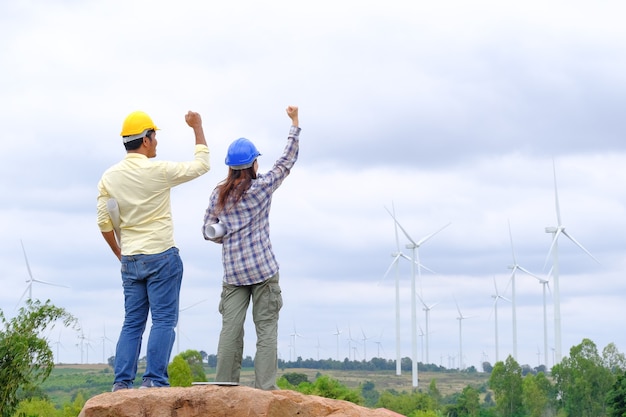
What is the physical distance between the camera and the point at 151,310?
34.0ft

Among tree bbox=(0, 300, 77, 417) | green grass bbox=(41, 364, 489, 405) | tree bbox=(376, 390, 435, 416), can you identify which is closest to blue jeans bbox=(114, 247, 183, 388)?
tree bbox=(0, 300, 77, 417)

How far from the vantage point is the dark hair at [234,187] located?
10602mm

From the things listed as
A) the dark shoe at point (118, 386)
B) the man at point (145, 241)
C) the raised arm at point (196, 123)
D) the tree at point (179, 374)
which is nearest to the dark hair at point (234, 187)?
the man at point (145, 241)

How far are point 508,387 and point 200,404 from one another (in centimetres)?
10595

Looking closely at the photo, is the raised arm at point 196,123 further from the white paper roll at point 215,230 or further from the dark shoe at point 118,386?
the dark shoe at point 118,386

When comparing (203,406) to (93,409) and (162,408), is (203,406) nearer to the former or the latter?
(162,408)

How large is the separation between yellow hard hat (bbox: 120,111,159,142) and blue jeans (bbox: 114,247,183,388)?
1.25 m

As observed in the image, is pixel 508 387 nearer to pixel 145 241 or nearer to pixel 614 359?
pixel 614 359

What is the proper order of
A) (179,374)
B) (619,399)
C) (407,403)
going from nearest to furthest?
(179,374), (619,399), (407,403)

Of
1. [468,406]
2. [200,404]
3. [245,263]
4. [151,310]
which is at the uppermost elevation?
[245,263]

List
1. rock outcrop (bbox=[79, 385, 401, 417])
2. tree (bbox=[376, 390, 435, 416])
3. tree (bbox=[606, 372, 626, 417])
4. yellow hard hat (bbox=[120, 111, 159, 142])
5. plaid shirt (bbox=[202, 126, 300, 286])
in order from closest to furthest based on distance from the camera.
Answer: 1. rock outcrop (bbox=[79, 385, 401, 417])
2. plaid shirt (bbox=[202, 126, 300, 286])
3. yellow hard hat (bbox=[120, 111, 159, 142])
4. tree (bbox=[606, 372, 626, 417])
5. tree (bbox=[376, 390, 435, 416])

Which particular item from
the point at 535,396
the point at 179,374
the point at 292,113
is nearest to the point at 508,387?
the point at 535,396

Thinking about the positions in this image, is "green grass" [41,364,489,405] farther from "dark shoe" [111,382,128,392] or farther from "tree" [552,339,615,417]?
"dark shoe" [111,382,128,392]

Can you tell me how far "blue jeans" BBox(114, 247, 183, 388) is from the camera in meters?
10.3
